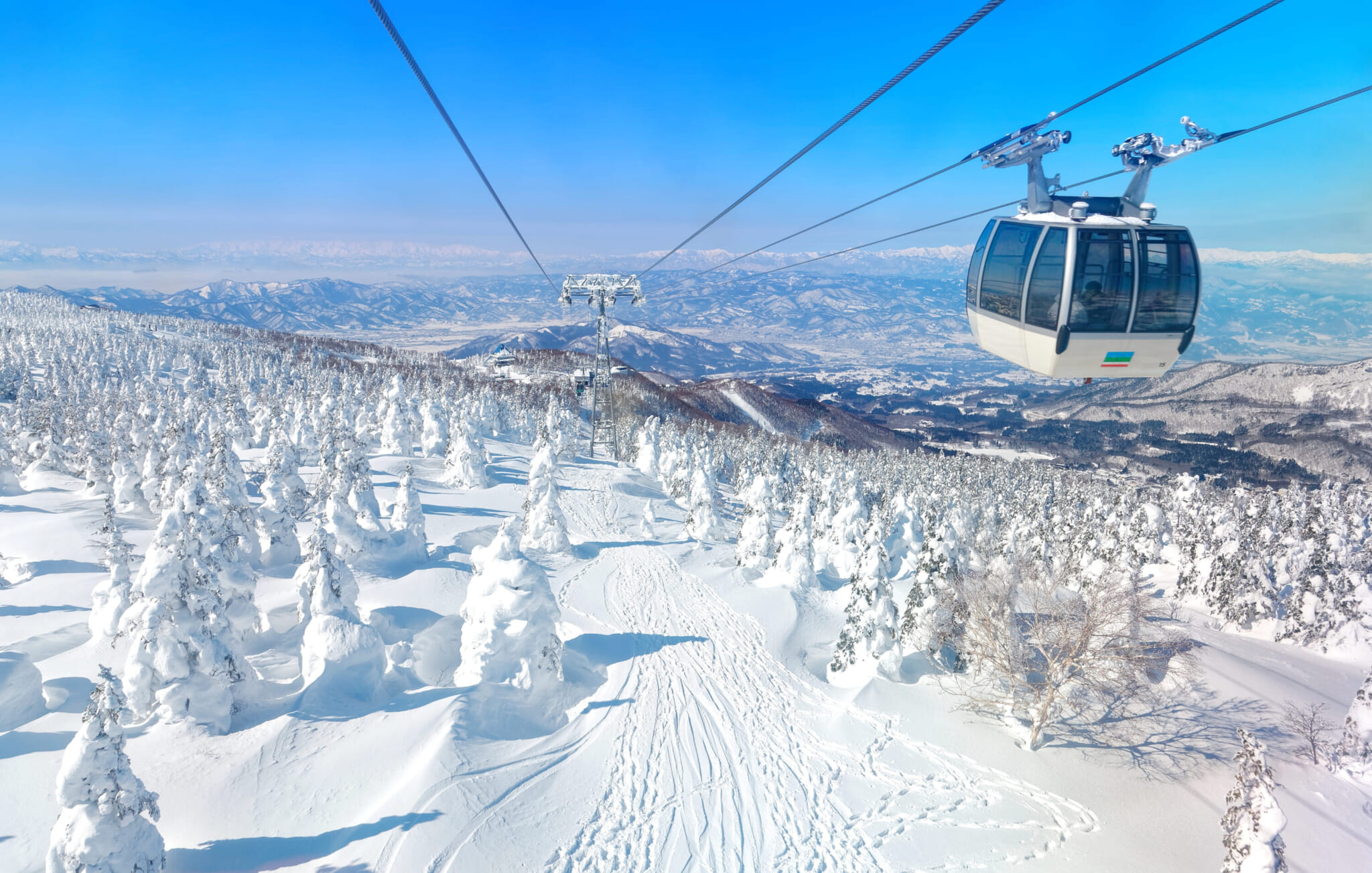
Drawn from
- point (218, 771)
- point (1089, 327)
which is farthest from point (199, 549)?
point (1089, 327)

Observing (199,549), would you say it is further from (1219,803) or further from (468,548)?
(1219,803)

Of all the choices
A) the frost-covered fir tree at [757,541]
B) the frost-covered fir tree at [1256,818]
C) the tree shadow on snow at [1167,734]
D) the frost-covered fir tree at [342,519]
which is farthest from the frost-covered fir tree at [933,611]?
the frost-covered fir tree at [342,519]

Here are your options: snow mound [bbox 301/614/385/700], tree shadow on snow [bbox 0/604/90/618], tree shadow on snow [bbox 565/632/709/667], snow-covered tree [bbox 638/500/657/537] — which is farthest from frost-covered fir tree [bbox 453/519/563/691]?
snow-covered tree [bbox 638/500/657/537]

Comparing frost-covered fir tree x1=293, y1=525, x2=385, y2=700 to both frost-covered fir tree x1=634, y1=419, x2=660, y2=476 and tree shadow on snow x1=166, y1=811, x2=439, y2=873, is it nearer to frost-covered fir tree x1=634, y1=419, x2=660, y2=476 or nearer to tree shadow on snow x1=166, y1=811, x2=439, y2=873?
tree shadow on snow x1=166, y1=811, x2=439, y2=873

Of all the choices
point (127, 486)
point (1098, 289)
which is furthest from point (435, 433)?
point (1098, 289)

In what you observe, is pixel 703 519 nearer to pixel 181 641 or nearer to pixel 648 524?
Result: pixel 648 524

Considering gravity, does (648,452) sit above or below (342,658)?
below
